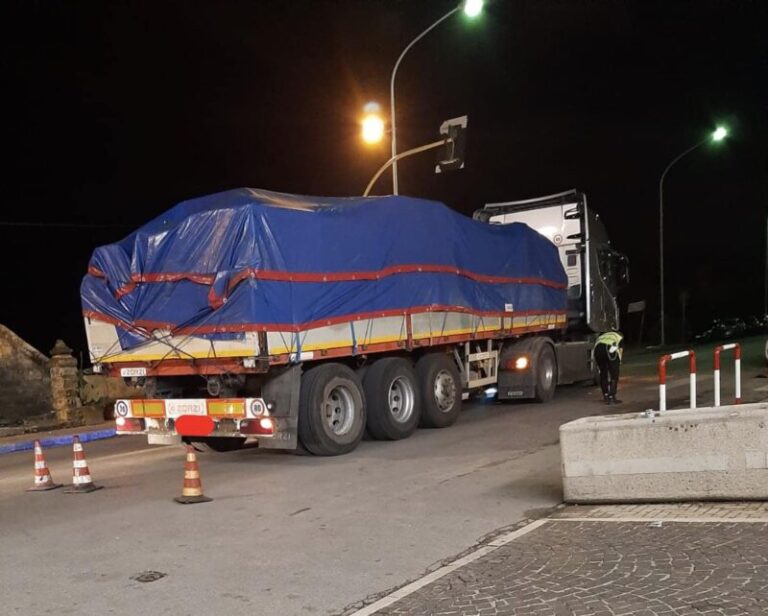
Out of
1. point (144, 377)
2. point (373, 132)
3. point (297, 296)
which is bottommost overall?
point (144, 377)

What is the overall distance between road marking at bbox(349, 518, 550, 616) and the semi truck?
357 cm

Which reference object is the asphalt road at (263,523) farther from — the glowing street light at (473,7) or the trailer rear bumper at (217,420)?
the glowing street light at (473,7)

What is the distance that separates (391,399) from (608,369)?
472 centimetres

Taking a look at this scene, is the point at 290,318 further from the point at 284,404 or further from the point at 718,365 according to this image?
the point at 718,365

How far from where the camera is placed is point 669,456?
20.4 feet

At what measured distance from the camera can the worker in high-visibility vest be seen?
1314 cm

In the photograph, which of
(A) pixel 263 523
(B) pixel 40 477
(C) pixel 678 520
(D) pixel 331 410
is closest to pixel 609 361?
(D) pixel 331 410

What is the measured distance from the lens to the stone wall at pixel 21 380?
17109mm

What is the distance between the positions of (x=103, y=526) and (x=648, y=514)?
4654 millimetres

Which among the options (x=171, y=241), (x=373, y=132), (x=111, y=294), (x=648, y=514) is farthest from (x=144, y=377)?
(x=373, y=132)

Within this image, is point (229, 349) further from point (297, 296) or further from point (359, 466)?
point (359, 466)

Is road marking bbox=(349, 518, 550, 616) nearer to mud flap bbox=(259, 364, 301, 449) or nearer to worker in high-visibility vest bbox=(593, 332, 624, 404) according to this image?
mud flap bbox=(259, 364, 301, 449)

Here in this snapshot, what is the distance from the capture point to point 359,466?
29.2 feet

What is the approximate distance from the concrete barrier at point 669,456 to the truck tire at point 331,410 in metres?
3.53
